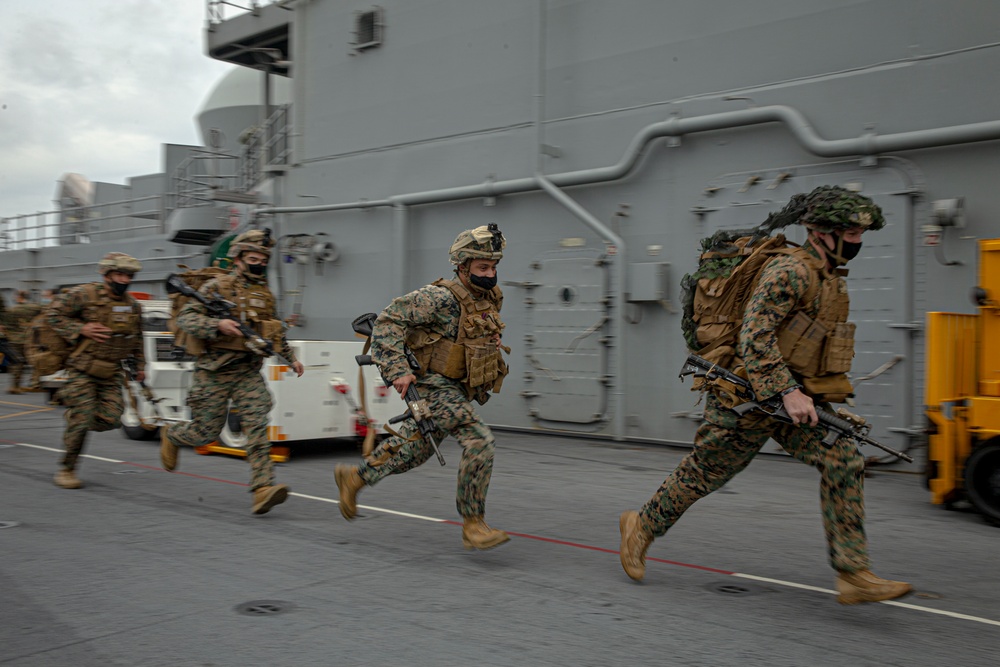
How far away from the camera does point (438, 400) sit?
5324 mm

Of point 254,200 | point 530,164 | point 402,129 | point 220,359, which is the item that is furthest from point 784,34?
point 254,200

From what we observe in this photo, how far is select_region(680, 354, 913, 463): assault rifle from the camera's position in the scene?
4.16 metres

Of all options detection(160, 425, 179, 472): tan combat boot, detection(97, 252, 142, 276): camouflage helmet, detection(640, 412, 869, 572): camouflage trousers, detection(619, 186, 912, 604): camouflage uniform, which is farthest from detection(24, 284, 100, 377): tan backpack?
detection(619, 186, 912, 604): camouflage uniform

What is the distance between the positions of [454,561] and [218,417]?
2.45 metres

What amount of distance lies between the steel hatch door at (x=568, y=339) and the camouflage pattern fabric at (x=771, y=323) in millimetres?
7117

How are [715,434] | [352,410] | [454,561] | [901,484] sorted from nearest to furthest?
[715,434] < [454,561] < [901,484] < [352,410]

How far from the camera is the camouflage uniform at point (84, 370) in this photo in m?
7.59

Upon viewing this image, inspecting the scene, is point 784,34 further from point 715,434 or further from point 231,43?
point 231,43

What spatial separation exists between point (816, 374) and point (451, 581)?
86.0 inches

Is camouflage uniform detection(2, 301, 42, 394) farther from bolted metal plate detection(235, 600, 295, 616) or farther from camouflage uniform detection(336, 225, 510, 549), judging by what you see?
bolted metal plate detection(235, 600, 295, 616)

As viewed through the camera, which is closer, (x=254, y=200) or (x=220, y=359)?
(x=220, y=359)

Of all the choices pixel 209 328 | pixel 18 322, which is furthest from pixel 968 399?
pixel 18 322

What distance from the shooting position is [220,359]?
6555 mm

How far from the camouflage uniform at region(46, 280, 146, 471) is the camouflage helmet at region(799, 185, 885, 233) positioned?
5.92m
